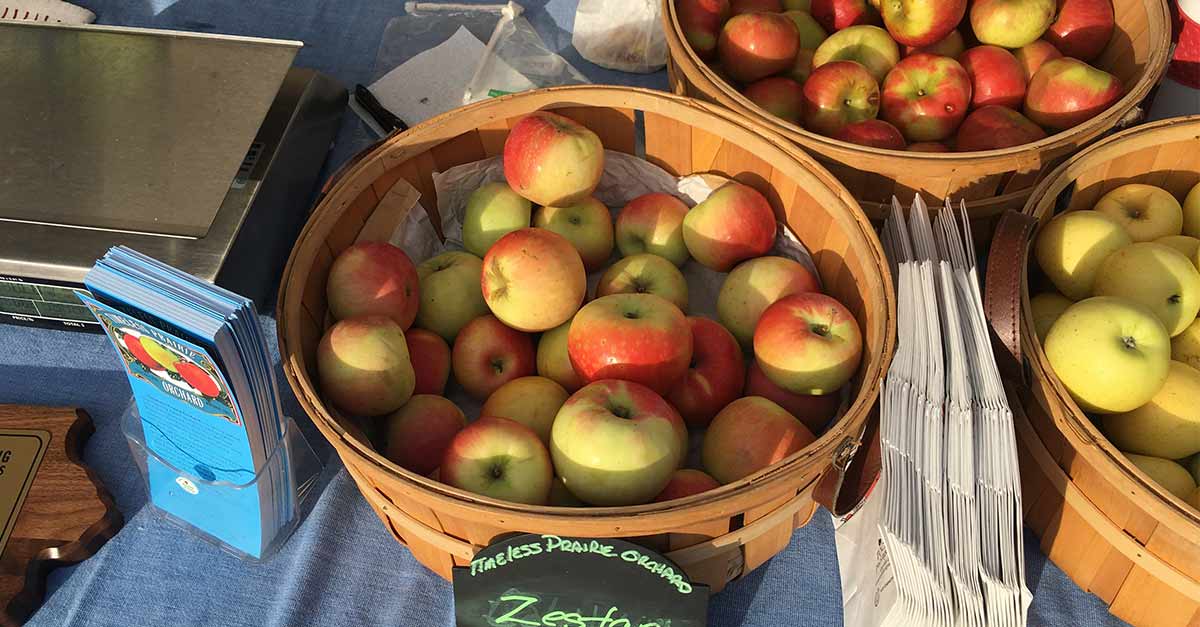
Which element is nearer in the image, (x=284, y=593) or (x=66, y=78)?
(x=284, y=593)

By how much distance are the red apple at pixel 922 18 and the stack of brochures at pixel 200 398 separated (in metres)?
0.92

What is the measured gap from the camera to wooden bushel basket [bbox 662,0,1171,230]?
94 cm

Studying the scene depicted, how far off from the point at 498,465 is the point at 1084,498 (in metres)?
0.53

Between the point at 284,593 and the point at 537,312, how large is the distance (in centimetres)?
39

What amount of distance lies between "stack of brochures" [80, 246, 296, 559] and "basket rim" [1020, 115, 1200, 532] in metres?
0.68

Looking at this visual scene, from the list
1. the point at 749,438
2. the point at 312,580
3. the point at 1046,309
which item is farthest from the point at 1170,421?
the point at 312,580

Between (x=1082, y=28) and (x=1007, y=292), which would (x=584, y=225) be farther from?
(x=1082, y=28)

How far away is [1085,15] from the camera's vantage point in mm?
1168

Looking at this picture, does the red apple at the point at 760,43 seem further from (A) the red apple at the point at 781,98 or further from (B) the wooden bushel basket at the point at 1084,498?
(B) the wooden bushel basket at the point at 1084,498

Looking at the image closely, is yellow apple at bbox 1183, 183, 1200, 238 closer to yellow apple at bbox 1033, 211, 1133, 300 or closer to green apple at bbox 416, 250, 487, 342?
yellow apple at bbox 1033, 211, 1133, 300

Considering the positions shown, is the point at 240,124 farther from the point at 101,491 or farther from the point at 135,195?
the point at 101,491

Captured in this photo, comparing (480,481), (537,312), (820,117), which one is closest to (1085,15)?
(820,117)

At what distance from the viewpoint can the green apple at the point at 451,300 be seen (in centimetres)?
97

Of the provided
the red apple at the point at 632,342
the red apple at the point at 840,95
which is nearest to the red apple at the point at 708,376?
the red apple at the point at 632,342
